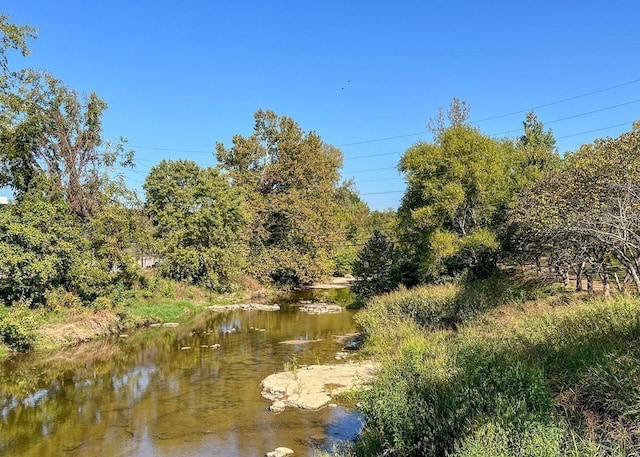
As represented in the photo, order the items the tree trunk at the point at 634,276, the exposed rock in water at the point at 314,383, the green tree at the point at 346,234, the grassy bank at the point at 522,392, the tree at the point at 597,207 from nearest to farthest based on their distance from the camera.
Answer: the grassy bank at the point at 522,392, the tree at the point at 597,207, the tree trunk at the point at 634,276, the exposed rock in water at the point at 314,383, the green tree at the point at 346,234

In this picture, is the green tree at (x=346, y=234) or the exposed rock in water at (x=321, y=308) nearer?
the exposed rock in water at (x=321, y=308)

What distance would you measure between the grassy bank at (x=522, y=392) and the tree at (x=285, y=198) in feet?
109

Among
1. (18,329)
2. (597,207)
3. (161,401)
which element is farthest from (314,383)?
(18,329)

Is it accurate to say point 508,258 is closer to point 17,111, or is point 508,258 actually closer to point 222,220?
point 222,220

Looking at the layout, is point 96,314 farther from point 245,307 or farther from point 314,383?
point 314,383

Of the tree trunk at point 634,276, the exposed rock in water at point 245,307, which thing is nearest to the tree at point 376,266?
the exposed rock in water at point 245,307

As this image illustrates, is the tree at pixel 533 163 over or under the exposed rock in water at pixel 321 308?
over

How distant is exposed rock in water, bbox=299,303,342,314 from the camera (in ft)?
109

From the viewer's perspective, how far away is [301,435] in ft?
39.0

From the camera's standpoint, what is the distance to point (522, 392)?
6.96 m

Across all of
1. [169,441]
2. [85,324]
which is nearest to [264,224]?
[85,324]

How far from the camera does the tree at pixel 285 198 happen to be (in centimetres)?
4559

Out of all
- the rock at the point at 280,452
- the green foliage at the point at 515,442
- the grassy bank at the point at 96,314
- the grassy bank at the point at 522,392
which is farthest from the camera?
the grassy bank at the point at 96,314

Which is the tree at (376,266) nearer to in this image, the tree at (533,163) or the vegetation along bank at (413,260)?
the vegetation along bank at (413,260)
